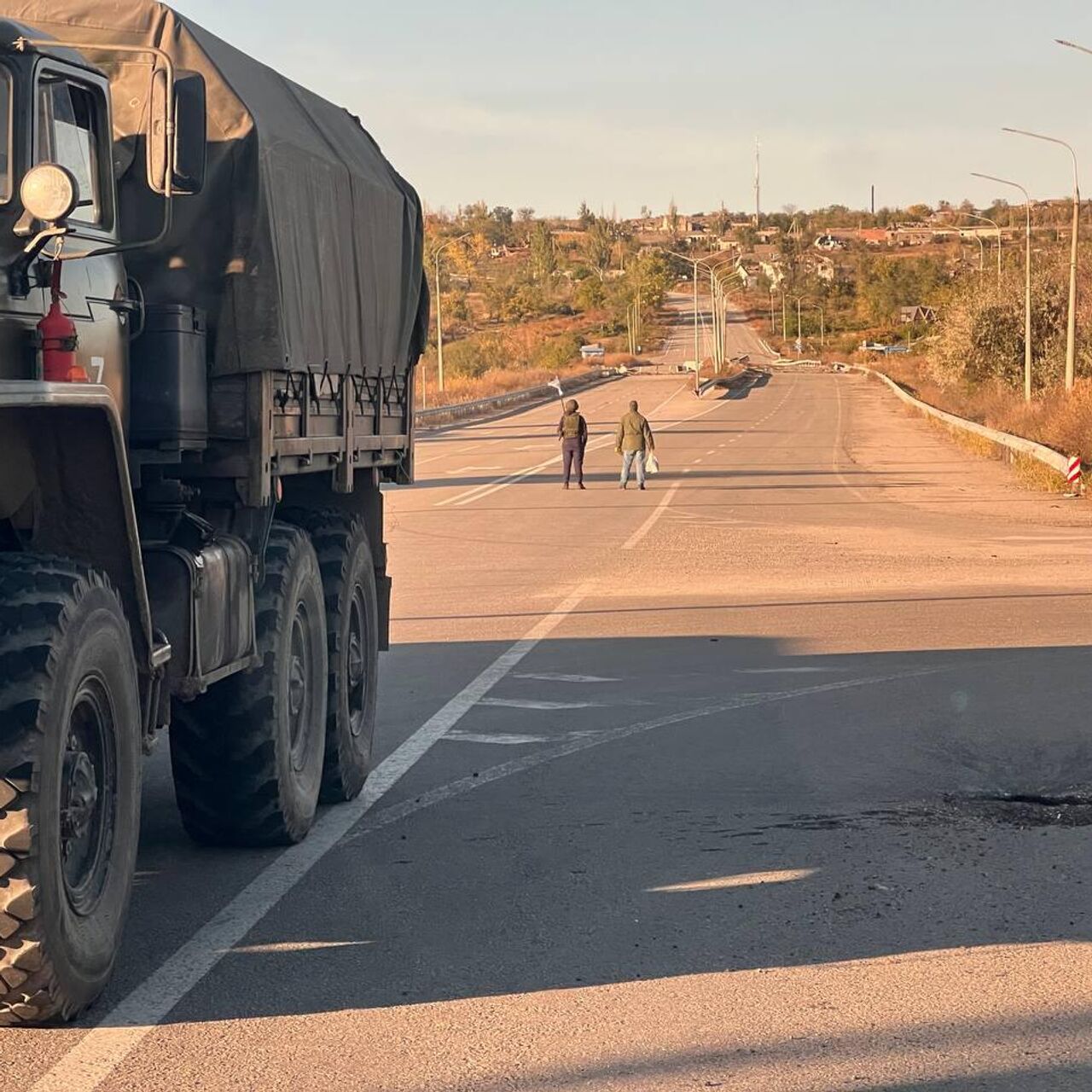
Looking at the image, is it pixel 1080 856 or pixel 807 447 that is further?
pixel 807 447

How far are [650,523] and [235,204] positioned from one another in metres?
18.5

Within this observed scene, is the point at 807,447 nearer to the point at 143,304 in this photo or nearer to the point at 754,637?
the point at 754,637

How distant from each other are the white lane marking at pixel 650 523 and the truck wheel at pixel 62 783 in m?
16.4

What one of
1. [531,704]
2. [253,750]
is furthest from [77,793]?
[531,704]

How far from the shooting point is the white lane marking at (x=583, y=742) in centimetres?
792

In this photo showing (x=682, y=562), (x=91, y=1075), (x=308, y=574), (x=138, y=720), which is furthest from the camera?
(x=682, y=562)

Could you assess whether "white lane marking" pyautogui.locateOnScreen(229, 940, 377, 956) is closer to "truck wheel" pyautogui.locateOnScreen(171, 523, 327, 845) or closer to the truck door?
"truck wheel" pyautogui.locateOnScreen(171, 523, 327, 845)

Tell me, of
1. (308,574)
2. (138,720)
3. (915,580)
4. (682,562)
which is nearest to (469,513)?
(682,562)

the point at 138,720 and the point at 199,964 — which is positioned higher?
the point at 138,720

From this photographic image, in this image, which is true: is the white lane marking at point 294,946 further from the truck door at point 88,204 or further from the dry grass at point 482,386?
the dry grass at point 482,386

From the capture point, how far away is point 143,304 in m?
6.37

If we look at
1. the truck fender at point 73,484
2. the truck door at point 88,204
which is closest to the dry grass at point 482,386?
the truck door at point 88,204

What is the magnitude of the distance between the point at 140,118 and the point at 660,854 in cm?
325

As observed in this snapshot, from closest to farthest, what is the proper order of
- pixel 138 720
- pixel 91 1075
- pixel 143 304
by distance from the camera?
1. pixel 91 1075
2. pixel 138 720
3. pixel 143 304
